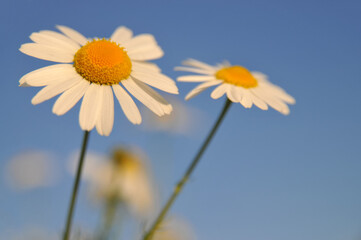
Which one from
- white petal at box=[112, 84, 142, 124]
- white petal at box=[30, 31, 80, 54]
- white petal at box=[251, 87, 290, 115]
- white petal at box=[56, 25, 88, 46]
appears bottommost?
white petal at box=[112, 84, 142, 124]

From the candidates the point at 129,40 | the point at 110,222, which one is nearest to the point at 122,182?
the point at 110,222

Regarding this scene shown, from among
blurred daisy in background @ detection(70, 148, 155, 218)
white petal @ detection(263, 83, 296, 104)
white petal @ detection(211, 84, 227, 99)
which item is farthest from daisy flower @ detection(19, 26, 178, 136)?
blurred daisy in background @ detection(70, 148, 155, 218)

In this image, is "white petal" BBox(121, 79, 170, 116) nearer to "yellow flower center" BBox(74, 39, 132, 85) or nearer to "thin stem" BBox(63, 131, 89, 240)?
"yellow flower center" BBox(74, 39, 132, 85)

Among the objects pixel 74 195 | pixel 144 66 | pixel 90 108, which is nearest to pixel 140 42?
pixel 144 66

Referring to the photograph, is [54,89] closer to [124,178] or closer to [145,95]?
[145,95]

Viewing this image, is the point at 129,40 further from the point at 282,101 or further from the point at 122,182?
the point at 122,182
